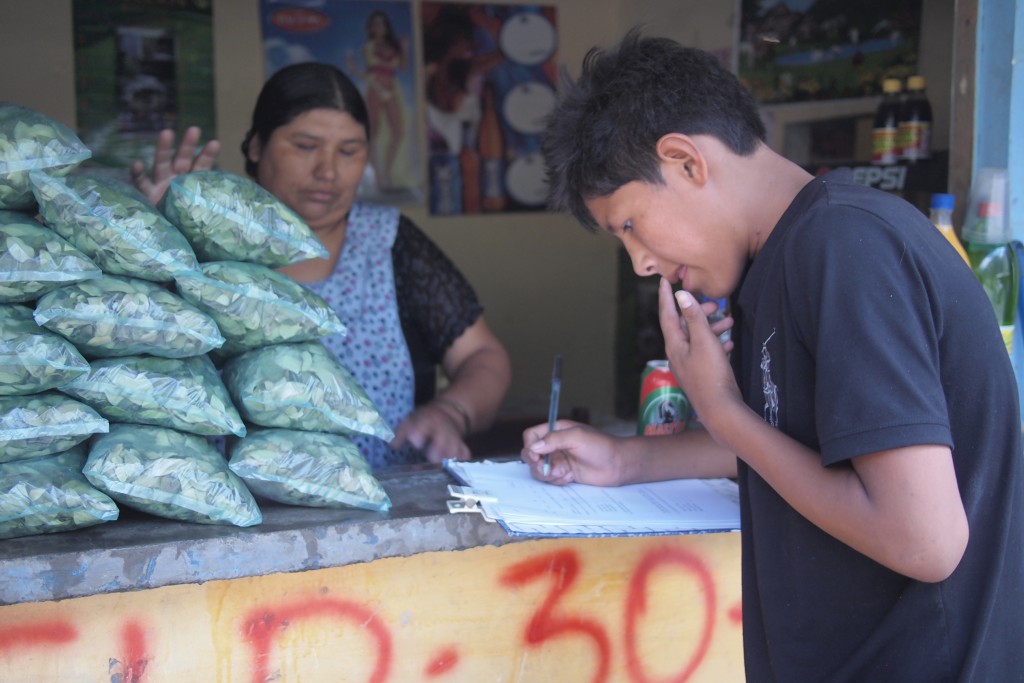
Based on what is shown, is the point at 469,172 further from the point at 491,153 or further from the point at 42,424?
the point at 42,424

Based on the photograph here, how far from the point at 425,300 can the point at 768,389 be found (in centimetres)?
131

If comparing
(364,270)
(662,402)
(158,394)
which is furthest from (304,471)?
(364,270)

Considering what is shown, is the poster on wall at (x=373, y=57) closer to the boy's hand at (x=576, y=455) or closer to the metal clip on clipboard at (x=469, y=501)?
the boy's hand at (x=576, y=455)

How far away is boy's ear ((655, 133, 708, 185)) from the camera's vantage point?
1.12 m

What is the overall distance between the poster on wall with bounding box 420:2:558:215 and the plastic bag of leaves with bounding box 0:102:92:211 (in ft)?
10.9

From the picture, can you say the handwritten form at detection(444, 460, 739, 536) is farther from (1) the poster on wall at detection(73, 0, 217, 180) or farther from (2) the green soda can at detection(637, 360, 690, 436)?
(1) the poster on wall at detection(73, 0, 217, 180)

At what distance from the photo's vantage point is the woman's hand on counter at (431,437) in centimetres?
194

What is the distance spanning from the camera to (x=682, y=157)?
1.13 metres

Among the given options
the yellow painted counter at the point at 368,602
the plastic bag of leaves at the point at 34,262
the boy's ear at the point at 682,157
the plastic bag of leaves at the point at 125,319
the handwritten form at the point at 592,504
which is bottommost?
the yellow painted counter at the point at 368,602

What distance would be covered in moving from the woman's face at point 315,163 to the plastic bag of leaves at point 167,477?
1.06 m

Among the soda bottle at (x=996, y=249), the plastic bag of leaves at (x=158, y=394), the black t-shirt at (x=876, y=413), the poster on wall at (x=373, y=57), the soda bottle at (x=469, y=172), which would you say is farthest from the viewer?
the soda bottle at (x=469, y=172)

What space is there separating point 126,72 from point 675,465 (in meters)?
3.24

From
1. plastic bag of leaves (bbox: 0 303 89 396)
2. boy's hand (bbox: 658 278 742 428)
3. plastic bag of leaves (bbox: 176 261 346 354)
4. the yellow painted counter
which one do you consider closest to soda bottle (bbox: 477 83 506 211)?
the yellow painted counter

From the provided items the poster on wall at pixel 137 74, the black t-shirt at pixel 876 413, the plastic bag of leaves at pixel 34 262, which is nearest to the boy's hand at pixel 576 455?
the black t-shirt at pixel 876 413
